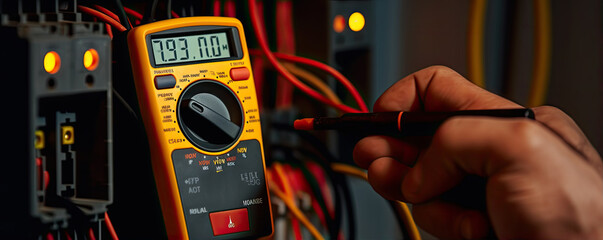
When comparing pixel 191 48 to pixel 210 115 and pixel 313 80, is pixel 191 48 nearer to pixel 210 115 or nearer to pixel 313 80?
pixel 210 115

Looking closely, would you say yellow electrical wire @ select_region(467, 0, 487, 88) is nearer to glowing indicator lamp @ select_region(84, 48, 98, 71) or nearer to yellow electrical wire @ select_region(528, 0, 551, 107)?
yellow electrical wire @ select_region(528, 0, 551, 107)

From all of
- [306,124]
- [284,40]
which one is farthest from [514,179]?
[284,40]

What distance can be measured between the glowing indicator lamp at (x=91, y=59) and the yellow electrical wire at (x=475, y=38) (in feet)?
1.97

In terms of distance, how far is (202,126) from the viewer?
52cm

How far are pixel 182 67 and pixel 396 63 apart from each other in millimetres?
514

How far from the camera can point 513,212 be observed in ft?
1.37

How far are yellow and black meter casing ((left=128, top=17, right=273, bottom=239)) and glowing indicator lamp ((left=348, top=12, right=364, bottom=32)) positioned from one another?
0.35 m

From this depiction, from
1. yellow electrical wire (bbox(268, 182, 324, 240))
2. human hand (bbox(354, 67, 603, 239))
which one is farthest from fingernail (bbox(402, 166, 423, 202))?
yellow electrical wire (bbox(268, 182, 324, 240))

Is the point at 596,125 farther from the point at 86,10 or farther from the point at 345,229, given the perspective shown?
the point at 86,10

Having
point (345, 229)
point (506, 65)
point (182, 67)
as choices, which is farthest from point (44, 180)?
point (506, 65)

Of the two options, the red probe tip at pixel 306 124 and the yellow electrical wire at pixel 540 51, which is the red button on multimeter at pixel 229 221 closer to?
the red probe tip at pixel 306 124

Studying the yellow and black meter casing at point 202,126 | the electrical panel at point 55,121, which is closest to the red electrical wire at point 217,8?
the yellow and black meter casing at point 202,126

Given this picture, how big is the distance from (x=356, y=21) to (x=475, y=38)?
0.18 meters

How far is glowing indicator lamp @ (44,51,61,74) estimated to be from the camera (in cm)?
42
